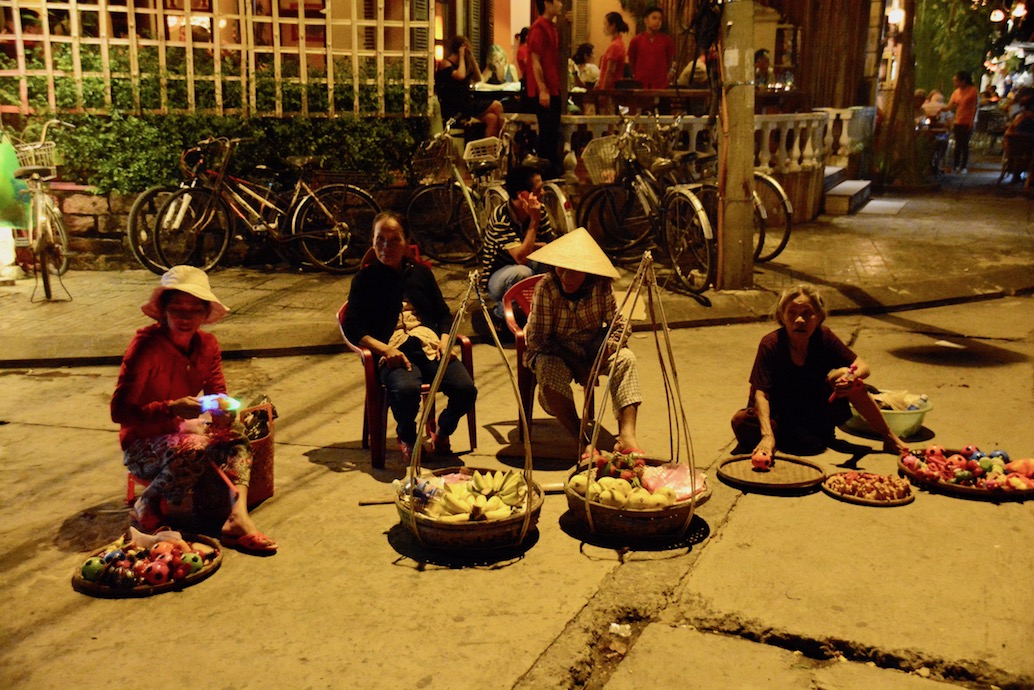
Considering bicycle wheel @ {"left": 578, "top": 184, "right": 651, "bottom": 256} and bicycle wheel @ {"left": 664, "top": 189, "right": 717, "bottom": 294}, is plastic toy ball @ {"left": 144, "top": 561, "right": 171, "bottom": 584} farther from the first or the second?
bicycle wheel @ {"left": 578, "top": 184, "right": 651, "bottom": 256}

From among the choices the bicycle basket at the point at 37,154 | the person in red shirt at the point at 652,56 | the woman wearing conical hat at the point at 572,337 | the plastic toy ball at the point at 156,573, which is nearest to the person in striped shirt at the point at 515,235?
the woman wearing conical hat at the point at 572,337

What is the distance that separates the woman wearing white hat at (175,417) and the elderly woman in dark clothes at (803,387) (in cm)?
272

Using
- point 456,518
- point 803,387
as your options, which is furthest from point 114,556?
point 803,387

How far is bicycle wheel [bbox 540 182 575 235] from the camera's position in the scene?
32.2ft

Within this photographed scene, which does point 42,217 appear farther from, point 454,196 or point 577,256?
point 577,256

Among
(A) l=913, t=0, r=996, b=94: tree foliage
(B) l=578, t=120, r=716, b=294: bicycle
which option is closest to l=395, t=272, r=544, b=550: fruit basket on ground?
(B) l=578, t=120, r=716, b=294: bicycle

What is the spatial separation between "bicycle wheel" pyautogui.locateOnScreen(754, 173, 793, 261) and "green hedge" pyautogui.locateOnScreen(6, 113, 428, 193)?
12.9 feet

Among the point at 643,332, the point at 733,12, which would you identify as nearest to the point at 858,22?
the point at 733,12

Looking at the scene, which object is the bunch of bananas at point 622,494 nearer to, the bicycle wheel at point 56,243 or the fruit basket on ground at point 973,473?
the fruit basket on ground at point 973,473

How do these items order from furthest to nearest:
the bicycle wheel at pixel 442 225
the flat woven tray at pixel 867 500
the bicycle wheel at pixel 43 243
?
the bicycle wheel at pixel 442 225 < the bicycle wheel at pixel 43 243 < the flat woven tray at pixel 867 500

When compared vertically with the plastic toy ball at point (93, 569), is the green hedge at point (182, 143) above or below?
above

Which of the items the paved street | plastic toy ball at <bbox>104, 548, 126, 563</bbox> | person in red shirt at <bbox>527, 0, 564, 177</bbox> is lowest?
the paved street

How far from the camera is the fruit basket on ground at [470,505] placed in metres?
4.57

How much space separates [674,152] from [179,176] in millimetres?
5075
